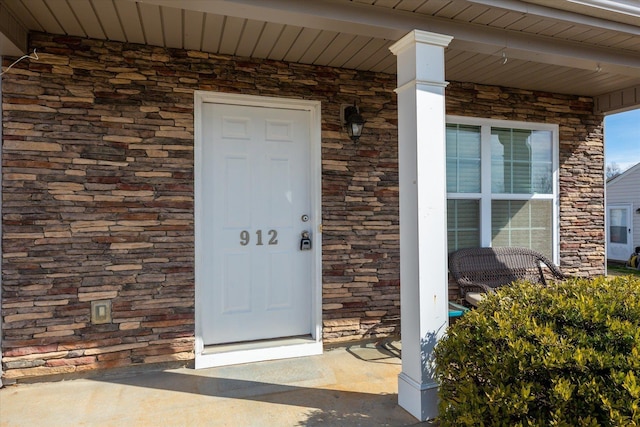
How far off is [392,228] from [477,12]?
1855mm

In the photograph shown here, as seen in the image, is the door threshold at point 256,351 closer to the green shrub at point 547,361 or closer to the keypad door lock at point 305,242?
the keypad door lock at point 305,242

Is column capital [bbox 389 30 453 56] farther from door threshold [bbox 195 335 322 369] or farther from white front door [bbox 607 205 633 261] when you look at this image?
white front door [bbox 607 205 633 261]

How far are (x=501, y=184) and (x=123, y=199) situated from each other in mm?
3526

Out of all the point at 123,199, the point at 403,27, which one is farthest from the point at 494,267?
the point at 123,199

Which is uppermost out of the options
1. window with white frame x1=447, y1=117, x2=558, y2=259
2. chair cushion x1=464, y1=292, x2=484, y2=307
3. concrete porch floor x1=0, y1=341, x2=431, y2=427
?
window with white frame x1=447, y1=117, x2=558, y2=259

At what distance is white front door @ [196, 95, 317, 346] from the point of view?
10.7 ft

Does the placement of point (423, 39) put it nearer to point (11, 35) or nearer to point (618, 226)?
point (11, 35)

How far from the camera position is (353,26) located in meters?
2.38

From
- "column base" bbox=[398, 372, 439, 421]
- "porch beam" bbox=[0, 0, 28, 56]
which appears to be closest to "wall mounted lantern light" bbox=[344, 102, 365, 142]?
"column base" bbox=[398, 372, 439, 421]

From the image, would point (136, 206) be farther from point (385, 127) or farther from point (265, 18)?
point (385, 127)

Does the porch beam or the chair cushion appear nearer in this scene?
the porch beam

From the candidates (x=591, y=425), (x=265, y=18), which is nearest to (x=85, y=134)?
(x=265, y=18)

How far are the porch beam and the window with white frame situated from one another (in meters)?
3.47

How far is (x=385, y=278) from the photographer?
3.67 m
